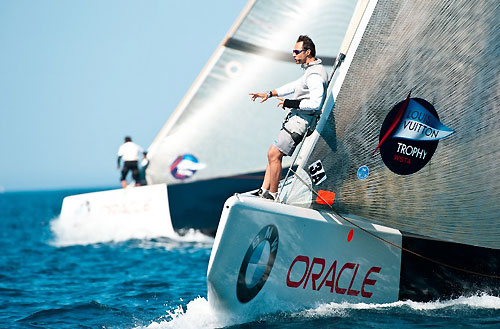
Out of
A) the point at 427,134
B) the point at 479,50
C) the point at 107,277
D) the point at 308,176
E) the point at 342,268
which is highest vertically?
the point at 479,50

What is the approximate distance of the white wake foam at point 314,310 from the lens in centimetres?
532

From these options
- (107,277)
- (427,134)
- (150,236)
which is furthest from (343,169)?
(150,236)

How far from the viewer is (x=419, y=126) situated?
5551 millimetres

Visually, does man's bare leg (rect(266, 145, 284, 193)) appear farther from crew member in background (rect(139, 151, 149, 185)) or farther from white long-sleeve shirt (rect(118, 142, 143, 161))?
white long-sleeve shirt (rect(118, 142, 143, 161))

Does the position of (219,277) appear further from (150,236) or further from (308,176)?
(150,236)

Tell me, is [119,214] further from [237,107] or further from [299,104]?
[299,104]

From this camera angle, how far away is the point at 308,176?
5.64 m

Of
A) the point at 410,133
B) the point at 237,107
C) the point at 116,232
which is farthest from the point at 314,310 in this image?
the point at 116,232

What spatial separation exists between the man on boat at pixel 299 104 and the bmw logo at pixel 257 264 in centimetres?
38

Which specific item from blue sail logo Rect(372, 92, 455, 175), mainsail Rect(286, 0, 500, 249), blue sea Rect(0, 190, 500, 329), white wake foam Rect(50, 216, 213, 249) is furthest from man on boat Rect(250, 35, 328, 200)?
white wake foam Rect(50, 216, 213, 249)

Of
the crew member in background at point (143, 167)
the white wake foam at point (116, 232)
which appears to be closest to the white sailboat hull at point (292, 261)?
the white wake foam at point (116, 232)

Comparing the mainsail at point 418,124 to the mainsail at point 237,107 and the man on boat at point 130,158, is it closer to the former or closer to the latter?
the mainsail at point 237,107

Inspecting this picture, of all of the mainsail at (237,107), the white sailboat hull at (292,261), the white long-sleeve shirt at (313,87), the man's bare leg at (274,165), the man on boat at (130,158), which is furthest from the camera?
the man on boat at (130,158)

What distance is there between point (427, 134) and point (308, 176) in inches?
39.6
